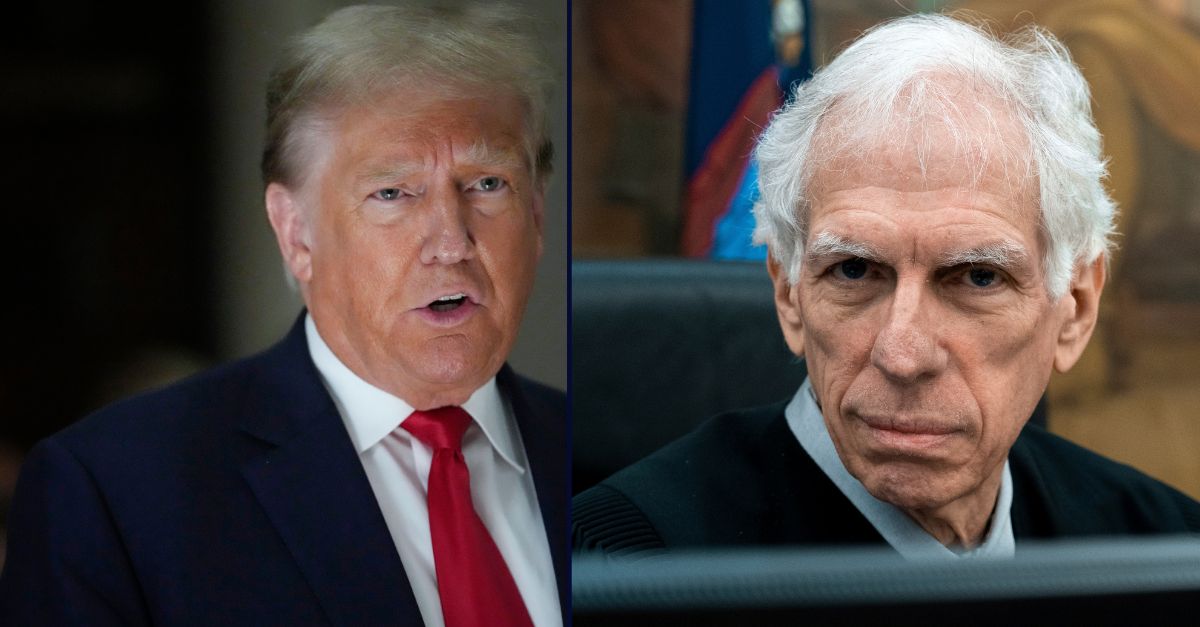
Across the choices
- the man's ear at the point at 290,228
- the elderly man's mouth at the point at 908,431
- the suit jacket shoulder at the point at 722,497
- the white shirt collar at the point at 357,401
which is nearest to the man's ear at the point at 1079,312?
the elderly man's mouth at the point at 908,431

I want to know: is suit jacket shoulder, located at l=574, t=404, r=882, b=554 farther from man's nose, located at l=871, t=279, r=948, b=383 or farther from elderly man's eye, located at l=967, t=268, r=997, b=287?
elderly man's eye, located at l=967, t=268, r=997, b=287

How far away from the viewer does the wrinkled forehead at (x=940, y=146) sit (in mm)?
2510

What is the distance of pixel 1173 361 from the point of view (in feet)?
9.26

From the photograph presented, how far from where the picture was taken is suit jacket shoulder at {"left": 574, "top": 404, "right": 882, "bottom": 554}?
8.73ft

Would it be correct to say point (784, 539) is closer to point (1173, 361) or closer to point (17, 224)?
point (1173, 361)

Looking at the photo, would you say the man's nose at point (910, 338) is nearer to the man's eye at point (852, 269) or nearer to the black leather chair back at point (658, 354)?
the man's eye at point (852, 269)

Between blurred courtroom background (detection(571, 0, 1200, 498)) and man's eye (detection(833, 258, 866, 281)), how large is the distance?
0.20 meters

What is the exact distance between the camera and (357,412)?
280 centimetres

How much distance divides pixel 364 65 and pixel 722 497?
3.81ft

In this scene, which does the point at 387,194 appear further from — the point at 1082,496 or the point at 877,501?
the point at 1082,496

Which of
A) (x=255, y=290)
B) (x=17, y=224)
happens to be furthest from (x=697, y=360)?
(x=17, y=224)

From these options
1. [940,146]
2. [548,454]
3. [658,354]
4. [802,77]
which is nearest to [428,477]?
[548,454]

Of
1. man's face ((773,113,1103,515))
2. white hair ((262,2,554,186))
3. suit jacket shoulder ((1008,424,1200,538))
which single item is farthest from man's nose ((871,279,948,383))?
white hair ((262,2,554,186))

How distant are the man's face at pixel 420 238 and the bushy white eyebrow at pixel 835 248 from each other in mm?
604
